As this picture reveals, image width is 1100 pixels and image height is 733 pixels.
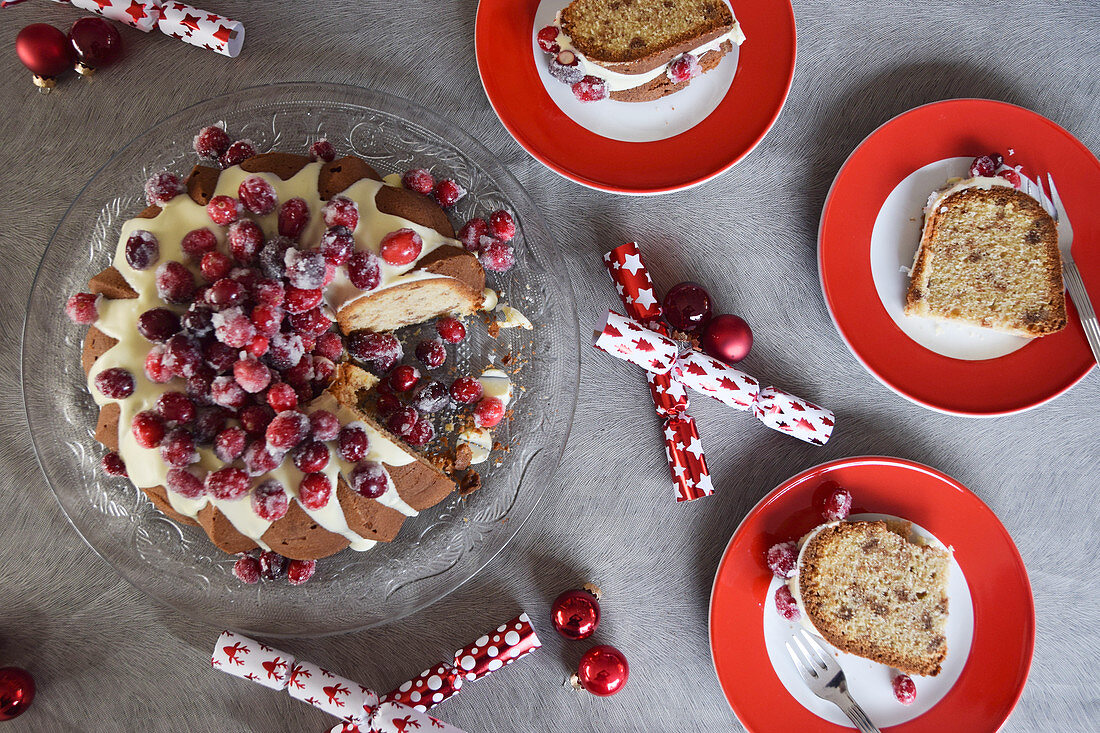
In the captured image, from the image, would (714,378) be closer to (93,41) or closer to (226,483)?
(226,483)

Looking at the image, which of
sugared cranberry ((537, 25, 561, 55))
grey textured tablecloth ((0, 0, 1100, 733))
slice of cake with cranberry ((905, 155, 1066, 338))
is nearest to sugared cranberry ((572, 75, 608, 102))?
sugared cranberry ((537, 25, 561, 55))

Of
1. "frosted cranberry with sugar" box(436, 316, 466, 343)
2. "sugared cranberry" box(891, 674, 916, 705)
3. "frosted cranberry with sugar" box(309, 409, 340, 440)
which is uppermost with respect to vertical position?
"frosted cranberry with sugar" box(436, 316, 466, 343)

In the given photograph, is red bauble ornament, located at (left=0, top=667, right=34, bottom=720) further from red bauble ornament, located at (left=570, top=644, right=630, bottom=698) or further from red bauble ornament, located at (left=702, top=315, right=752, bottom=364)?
red bauble ornament, located at (left=702, top=315, right=752, bottom=364)

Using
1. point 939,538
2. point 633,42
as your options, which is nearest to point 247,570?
point 633,42

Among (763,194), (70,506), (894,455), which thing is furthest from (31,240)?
(894,455)

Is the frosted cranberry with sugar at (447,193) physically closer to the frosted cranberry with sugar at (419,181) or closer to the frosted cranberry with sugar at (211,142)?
the frosted cranberry with sugar at (419,181)

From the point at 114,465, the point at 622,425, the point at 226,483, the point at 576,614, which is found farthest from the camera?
the point at 622,425

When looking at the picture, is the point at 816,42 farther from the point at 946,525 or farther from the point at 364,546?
the point at 364,546
